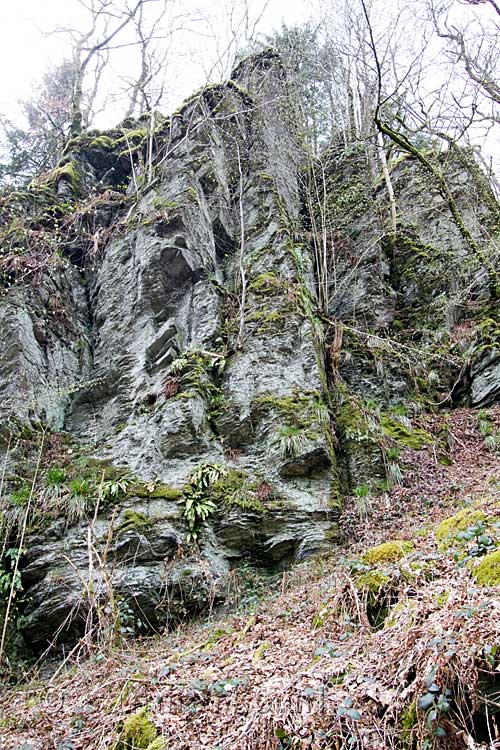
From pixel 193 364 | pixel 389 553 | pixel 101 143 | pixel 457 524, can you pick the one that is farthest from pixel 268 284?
pixel 101 143

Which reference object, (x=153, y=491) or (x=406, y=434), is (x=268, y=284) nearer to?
(x=406, y=434)

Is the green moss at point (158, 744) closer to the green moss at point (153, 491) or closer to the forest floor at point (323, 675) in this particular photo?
the forest floor at point (323, 675)

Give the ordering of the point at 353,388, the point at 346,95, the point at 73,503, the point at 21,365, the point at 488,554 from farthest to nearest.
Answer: the point at 346,95, the point at 353,388, the point at 21,365, the point at 73,503, the point at 488,554

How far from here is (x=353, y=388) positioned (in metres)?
11.6

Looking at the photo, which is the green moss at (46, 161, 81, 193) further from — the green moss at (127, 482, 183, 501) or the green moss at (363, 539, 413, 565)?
the green moss at (363, 539, 413, 565)

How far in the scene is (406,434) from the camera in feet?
33.9

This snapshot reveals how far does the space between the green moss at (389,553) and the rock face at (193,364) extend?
2.89 meters

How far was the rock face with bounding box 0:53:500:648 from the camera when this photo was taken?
25.5 ft

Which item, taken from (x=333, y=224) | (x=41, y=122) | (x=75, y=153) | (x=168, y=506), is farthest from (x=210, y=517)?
(x=41, y=122)

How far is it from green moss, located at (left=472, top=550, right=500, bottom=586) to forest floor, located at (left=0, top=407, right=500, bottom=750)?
0.09m

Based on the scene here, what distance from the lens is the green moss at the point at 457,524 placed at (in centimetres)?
493

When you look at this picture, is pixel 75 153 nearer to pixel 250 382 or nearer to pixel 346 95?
pixel 250 382

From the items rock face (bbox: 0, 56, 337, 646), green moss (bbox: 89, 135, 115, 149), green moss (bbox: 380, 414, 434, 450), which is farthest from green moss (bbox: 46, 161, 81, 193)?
green moss (bbox: 380, 414, 434, 450)

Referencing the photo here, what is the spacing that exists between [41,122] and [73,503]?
1823cm
